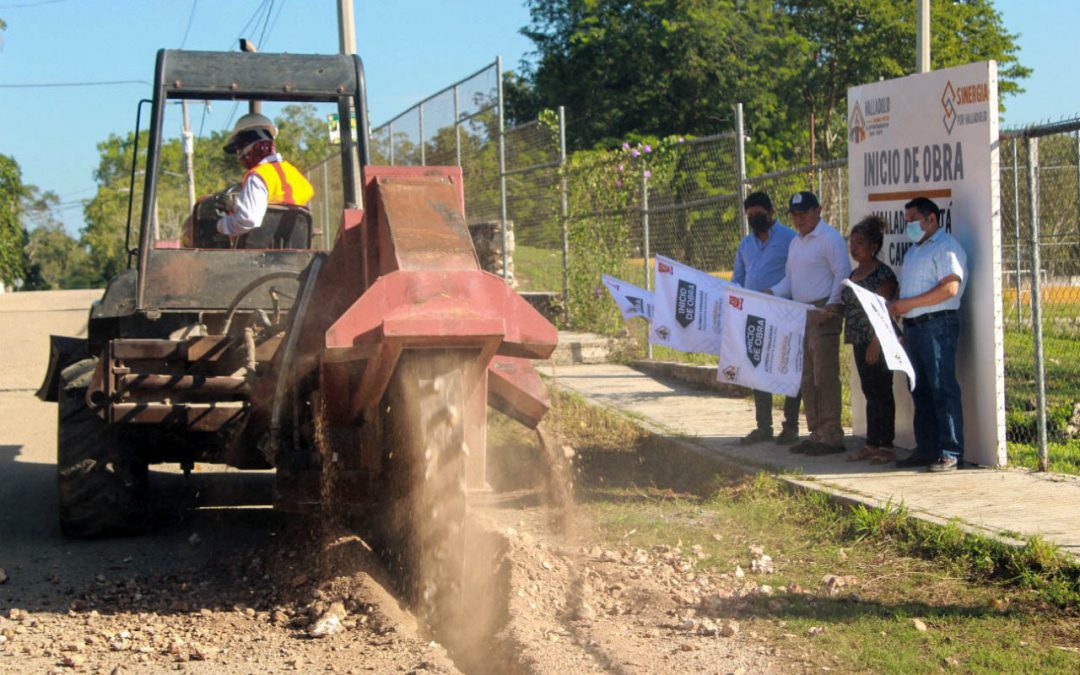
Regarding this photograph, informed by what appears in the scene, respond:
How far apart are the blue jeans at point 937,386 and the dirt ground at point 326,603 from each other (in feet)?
6.72

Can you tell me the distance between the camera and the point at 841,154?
43.9 m

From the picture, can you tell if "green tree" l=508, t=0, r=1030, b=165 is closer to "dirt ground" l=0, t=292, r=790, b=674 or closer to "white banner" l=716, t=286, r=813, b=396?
"white banner" l=716, t=286, r=813, b=396

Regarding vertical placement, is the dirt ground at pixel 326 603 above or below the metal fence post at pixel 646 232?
below

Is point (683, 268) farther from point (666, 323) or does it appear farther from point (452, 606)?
point (452, 606)

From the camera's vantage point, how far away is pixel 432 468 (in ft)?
15.6

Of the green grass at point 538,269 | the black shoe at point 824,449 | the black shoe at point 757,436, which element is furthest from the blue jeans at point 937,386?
the green grass at point 538,269

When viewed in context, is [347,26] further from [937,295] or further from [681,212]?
[937,295]

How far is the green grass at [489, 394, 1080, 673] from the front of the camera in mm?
4730

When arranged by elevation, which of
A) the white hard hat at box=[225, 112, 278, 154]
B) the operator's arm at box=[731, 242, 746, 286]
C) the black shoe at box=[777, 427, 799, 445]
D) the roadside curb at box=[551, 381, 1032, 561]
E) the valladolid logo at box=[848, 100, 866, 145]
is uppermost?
the valladolid logo at box=[848, 100, 866, 145]

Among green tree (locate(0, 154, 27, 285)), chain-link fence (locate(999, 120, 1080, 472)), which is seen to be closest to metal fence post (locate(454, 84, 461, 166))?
chain-link fence (locate(999, 120, 1080, 472))

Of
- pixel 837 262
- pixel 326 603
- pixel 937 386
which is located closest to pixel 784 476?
pixel 937 386

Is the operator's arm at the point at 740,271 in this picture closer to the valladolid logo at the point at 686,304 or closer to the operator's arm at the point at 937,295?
the valladolid logo at the point at 686,304

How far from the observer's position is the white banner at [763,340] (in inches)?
330

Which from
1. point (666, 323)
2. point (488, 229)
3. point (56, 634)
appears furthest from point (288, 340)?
point (488, 229)
